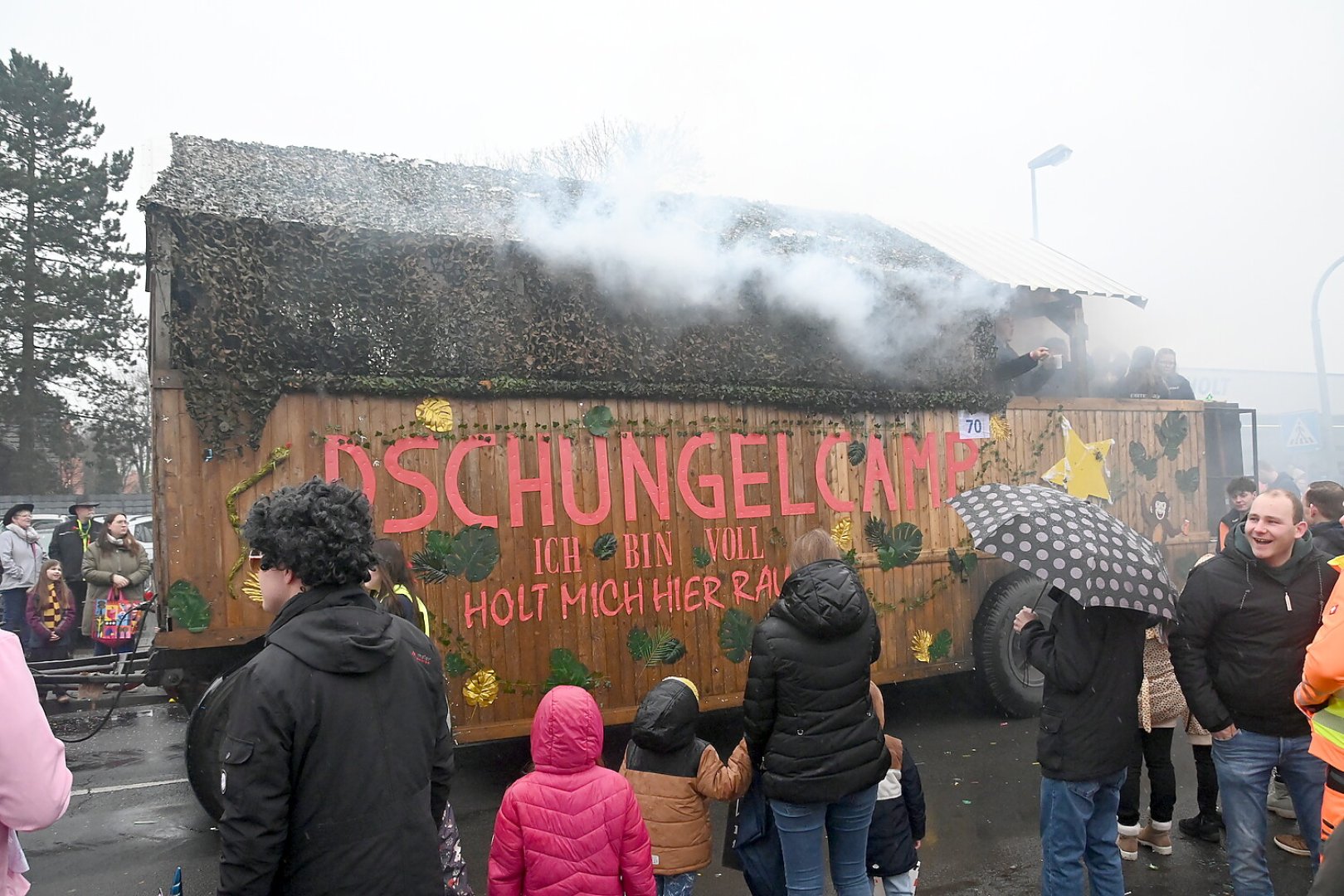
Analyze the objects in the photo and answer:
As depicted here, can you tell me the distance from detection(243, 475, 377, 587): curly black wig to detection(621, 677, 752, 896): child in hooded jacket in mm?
1534

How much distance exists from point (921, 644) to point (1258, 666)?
3.10 meters

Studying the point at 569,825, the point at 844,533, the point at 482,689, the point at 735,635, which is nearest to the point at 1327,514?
the point at 844,533

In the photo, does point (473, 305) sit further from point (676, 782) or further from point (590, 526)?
point (676, 782)

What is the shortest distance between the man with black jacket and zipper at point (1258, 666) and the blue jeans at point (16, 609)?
36.3ft

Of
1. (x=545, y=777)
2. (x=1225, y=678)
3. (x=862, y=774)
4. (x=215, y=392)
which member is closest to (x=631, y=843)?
(x=545, y=777)

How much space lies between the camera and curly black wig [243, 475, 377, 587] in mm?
2061

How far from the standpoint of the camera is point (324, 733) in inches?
76.3

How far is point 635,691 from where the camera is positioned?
5422mm

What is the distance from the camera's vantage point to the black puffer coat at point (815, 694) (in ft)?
10.1

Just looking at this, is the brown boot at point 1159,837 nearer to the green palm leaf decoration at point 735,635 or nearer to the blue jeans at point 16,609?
the green palm leaf decoration at point 735,635

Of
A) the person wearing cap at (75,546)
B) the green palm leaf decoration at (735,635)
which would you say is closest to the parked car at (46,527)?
the person wearing cap at (75,546)

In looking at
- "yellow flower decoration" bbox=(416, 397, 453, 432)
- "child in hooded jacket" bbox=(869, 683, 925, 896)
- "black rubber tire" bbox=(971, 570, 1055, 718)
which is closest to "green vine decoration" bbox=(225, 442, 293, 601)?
"yellow flower decoration" bbox=(416, 397, 453, 432)

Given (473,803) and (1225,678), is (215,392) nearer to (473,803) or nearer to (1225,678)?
(473,803)

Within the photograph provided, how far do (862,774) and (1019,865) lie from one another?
188 centimetres
